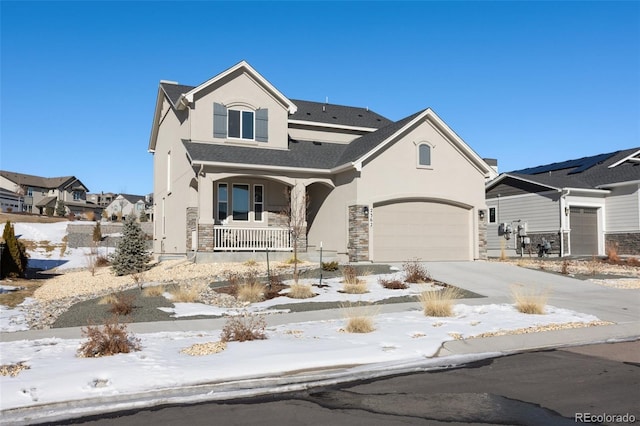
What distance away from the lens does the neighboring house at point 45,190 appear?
254ft

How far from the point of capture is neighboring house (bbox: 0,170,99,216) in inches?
3049

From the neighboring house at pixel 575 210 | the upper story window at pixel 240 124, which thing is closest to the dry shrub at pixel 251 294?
the upper story window at pixel 240 124

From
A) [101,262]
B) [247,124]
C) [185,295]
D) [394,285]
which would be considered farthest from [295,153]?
[185,295]

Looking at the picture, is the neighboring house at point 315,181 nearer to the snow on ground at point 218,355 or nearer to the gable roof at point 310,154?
the gable roof at point 310,154

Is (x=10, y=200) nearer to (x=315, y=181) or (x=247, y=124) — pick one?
(x=247, y=124)

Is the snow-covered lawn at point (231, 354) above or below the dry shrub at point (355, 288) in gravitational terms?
below

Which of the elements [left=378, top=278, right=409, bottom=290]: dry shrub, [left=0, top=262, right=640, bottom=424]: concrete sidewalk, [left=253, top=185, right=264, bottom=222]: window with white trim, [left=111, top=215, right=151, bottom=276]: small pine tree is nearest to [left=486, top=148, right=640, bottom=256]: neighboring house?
[left=0, top=262, right=640, bottom=424]: concrete sidewalk

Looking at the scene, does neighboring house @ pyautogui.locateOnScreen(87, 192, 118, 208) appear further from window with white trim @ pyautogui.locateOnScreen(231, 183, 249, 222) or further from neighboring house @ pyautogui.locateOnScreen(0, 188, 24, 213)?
window with white trim @ pyautogui.locateOnScreen(231, 183, 249, 222)

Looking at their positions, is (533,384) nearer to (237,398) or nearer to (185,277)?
(237,398)

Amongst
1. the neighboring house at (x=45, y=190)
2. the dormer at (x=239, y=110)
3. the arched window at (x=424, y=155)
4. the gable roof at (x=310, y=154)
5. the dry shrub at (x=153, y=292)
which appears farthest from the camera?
the neighboring house at (x=45, y=190)

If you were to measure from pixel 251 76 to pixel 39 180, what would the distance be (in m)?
71.3

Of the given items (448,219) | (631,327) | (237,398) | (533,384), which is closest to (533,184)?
(448,219)

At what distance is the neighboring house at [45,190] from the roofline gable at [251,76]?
197 feet

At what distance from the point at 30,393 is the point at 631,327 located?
1061cm
